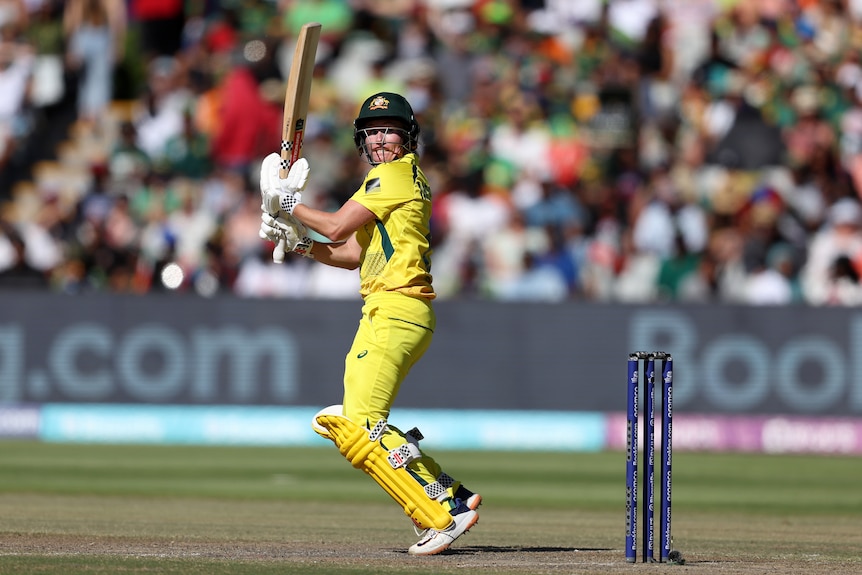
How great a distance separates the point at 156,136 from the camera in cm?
1781

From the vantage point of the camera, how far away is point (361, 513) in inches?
393

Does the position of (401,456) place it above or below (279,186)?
below

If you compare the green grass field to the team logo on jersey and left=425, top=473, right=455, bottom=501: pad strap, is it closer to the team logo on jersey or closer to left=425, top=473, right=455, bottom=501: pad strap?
left=425, top=473, right=455, bottom=501: pad strap

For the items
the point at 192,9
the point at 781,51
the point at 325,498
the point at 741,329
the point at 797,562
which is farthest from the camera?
the point at 192,9

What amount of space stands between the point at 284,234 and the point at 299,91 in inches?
28.5

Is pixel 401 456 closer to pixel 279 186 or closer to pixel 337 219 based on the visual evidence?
pixel 337 219

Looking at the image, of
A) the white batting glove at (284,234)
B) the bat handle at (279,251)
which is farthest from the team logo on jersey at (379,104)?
the bat handle at (279,251)

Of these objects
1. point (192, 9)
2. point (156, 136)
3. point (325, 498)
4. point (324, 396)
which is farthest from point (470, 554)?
point (192, 9)

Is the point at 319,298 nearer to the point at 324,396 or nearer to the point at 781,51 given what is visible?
the point at 324,396

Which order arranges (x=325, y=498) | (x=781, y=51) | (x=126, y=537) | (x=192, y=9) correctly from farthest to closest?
(x=192, y=9), (x=781, y=51), (x=325, y=498), (x=126, y=537)

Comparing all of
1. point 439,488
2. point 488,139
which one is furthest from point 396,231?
point 488,139

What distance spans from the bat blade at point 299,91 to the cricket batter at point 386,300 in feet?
0.88

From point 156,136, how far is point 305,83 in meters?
10.7

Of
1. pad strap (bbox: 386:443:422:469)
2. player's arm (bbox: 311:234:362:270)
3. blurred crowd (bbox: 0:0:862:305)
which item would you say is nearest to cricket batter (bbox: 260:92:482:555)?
pad strap (bbox: 386:443:422:469)
